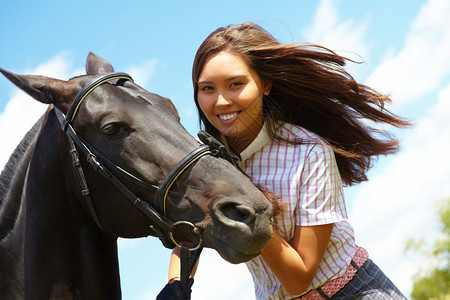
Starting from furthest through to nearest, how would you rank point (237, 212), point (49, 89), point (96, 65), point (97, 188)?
point (96, 65)
point (49, 89)
point (97, 188)
point (237, 212)

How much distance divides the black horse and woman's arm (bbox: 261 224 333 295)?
40 cm

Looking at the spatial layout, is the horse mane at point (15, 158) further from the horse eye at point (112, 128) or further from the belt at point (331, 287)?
the belt at point (331, 287)

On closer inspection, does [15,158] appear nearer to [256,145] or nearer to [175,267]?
[175,267]

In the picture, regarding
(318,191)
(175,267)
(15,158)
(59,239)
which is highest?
(15,158)

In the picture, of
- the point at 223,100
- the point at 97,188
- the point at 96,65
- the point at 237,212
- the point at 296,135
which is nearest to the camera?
the point at 237,212

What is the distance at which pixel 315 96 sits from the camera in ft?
12.8

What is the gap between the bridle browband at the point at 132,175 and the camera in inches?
115

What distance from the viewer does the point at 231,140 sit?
3.71 m

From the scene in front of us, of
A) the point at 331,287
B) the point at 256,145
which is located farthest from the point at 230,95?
the point at 331,287

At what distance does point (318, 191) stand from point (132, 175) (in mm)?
1091

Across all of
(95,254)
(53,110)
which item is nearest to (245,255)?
(95,254)

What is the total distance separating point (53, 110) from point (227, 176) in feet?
4.32

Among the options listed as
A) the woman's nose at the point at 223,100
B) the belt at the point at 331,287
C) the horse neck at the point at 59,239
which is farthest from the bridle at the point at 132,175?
the belt at the point at 331,287

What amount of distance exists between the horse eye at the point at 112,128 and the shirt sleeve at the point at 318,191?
108cm
